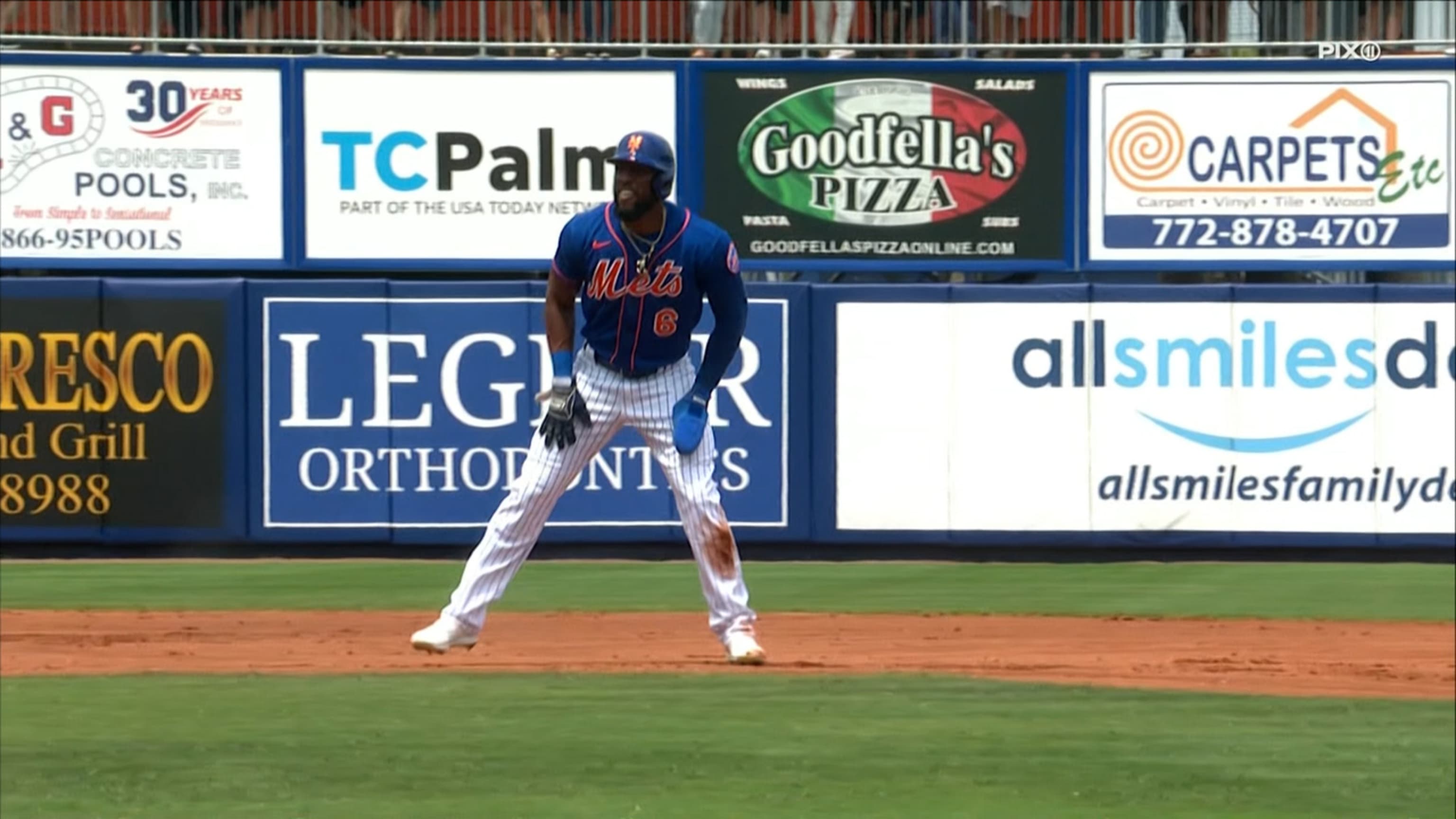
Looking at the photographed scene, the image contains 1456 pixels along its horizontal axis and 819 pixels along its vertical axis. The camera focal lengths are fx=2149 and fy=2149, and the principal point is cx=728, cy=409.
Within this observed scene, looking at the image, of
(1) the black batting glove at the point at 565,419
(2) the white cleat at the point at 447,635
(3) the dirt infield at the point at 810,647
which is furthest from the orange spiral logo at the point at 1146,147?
(2) the white cleat at the point at 447,635

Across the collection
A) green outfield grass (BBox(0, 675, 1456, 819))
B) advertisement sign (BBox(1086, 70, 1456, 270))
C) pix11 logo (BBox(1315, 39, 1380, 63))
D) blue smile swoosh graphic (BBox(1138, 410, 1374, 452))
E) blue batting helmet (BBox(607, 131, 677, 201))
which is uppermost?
pix11 logo (BBox(1315, 39, 1380, 63))

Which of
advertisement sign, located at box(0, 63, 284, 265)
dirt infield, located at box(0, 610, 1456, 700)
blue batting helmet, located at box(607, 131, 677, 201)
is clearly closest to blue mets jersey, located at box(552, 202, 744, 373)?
blue batting helmet, located at box(607, 131, 677, 201)

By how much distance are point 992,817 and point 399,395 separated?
9961 millimetres

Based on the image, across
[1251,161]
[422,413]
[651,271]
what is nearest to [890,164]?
[1251,161]

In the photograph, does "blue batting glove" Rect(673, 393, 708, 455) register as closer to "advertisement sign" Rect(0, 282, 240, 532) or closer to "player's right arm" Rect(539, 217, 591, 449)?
"player's right arm" Rect(539, 217, 591, 449)

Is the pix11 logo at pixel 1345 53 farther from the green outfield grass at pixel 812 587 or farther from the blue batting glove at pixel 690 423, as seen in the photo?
the blue batting glove at pixel 690 423

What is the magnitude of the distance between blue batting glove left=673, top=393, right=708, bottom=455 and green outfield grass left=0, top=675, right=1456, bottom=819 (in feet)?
3.93

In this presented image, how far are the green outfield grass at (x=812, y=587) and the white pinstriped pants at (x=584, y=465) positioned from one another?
21.2ft

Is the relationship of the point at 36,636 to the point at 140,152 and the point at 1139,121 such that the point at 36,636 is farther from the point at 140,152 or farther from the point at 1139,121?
the point at 1139,121

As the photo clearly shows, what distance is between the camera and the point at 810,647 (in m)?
12.0

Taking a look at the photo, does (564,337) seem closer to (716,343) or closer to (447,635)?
(716,343)

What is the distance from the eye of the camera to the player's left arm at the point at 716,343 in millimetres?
7070

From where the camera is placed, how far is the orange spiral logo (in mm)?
16766

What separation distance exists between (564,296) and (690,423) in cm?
63
